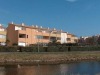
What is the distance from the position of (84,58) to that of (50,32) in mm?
78491

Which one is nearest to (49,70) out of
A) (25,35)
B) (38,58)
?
(38,58)

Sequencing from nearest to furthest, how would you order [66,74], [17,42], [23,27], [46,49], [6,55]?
[66,74] → [6,55] → [46,49] → [17,42] → [23,27]

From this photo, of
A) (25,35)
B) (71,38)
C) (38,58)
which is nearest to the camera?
(38,58)

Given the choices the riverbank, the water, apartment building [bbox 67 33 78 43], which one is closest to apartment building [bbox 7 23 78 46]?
apartment building [bbox 67 33 78 43]

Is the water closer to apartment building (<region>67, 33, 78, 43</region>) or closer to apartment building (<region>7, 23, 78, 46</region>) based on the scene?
apartment building (<region>7, 23, 78, 46</region>)

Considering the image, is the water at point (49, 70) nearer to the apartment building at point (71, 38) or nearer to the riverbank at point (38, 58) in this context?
the riverbank at point (38, 58)

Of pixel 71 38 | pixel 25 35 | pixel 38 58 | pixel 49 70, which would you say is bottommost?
pixel 49 70

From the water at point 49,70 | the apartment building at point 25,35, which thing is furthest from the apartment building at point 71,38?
the water at point 49,70

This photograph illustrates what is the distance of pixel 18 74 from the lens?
36.7 meters

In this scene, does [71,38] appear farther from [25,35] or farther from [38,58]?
[38,58]

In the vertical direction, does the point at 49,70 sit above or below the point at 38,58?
below

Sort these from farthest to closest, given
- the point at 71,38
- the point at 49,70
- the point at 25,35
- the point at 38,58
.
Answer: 1. the point at 71,38
2. the point at 25,35
3. the point at 38,58
4. the point at 49,70

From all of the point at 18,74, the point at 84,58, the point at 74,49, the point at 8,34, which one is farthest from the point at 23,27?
the point at 18,74

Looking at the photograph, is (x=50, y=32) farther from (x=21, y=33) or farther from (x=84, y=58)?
(x=84, y=58)
